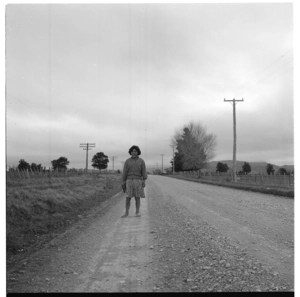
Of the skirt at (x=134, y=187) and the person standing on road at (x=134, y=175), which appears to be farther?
the skirt at (x=134, y=187)

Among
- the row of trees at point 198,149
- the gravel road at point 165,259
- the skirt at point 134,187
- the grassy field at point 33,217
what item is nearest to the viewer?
the gravel road at point 165,259

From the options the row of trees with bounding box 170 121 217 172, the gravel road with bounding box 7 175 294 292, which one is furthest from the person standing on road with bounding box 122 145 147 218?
the row of trees with bounding box 170 121 217 172

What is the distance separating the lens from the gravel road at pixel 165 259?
9.82 feet

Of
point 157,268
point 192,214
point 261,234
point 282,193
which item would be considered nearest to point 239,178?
point 282,193

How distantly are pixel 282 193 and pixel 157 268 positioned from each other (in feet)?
37.7

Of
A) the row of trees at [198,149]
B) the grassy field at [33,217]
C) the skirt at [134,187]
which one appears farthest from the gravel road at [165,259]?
the row of trees at [198,149]

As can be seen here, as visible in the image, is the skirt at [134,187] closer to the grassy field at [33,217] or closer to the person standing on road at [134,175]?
the person standing on road at [134,175]

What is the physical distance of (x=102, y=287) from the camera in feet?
9.68

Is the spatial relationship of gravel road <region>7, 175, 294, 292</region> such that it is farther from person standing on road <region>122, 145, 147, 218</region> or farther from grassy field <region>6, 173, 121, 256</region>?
person standing on road <region>122, 145, 147, 218</region>

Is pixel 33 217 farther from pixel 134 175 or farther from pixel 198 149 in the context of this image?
pixel 198 149

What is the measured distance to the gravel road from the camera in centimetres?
299

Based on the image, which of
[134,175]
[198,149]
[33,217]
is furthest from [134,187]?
[198,149]

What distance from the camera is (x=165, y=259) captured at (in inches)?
150
